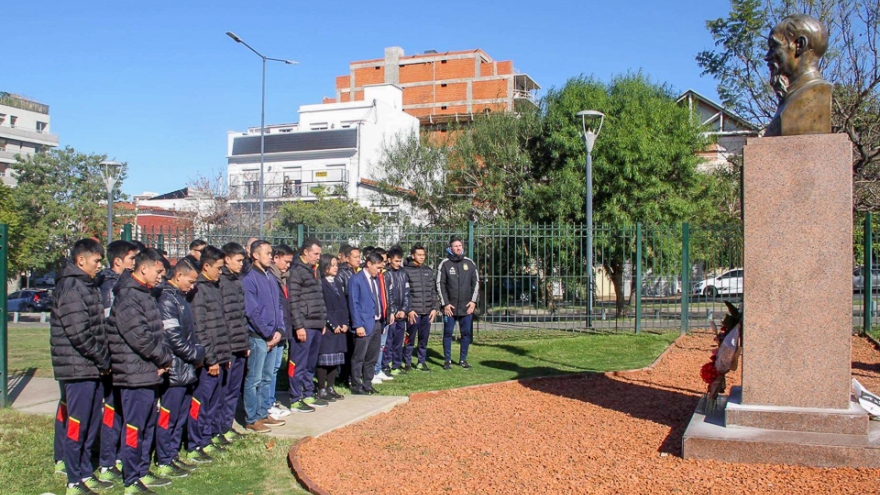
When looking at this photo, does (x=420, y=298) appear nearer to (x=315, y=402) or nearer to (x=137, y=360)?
(x=315, y=402)

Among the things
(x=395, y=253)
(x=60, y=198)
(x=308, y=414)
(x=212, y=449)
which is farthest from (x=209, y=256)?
(x=60, y=198)

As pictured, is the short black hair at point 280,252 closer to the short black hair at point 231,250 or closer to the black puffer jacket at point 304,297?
the black puffer jacket at point 304,297

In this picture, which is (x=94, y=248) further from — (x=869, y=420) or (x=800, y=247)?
(x=869, y=420)

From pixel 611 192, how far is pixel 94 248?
735 inches

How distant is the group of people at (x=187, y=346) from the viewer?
5.88 meters

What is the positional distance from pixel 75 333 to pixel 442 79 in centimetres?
6519

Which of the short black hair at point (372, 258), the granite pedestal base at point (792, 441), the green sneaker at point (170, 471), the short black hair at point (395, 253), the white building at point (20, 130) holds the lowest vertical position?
the green sneaker at point (170, 471)

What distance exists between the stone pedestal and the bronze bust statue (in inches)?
8.4

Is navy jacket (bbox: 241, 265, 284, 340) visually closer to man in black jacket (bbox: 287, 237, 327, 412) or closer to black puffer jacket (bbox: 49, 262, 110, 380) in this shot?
man in black jacket (bbox: 287, 237, 327, 412)

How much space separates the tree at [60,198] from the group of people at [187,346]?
4188cm

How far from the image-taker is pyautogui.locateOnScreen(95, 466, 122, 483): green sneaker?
6.03 m

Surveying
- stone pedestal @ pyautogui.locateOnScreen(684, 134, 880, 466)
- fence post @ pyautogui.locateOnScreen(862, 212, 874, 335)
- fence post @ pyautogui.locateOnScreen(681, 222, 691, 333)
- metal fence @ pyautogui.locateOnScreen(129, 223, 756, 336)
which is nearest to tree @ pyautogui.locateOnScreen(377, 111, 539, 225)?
metal fence @ pyautogui.locateOnScreen(129, 223, 756, 336)

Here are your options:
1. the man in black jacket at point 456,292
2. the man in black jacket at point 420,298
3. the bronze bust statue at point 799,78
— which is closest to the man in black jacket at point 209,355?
the man in black jacket at point 420,298

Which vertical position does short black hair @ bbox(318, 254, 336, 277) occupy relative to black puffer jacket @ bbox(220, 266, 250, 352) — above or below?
above
